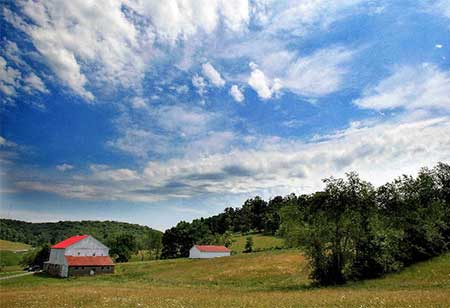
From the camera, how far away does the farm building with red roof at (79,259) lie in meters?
91.5

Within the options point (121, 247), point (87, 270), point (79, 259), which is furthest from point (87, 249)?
point (121, 247)

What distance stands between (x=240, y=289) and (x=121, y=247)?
4101 inches

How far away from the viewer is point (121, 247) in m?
134

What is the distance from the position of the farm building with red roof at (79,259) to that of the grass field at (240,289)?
42.4 feet

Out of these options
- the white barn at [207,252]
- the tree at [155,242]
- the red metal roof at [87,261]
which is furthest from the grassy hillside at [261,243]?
the red metal roof at [87,261]

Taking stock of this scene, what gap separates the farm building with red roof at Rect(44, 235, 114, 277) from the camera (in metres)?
91.5

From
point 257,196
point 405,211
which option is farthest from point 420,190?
point 257,196

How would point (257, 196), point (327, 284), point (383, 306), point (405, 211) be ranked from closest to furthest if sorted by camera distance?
1. point (383, 306)
2. point (327, 284)
3. point (405, 211)
4. point (257, 196)

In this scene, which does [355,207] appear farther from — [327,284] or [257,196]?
[257,196]

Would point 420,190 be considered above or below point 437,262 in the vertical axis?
above

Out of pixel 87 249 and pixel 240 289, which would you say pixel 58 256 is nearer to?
pixel 87 249

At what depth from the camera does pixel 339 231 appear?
40.0 metres

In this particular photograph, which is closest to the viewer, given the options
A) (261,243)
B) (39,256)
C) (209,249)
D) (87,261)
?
(87,261)

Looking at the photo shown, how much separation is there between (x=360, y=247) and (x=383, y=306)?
91.1 feet
